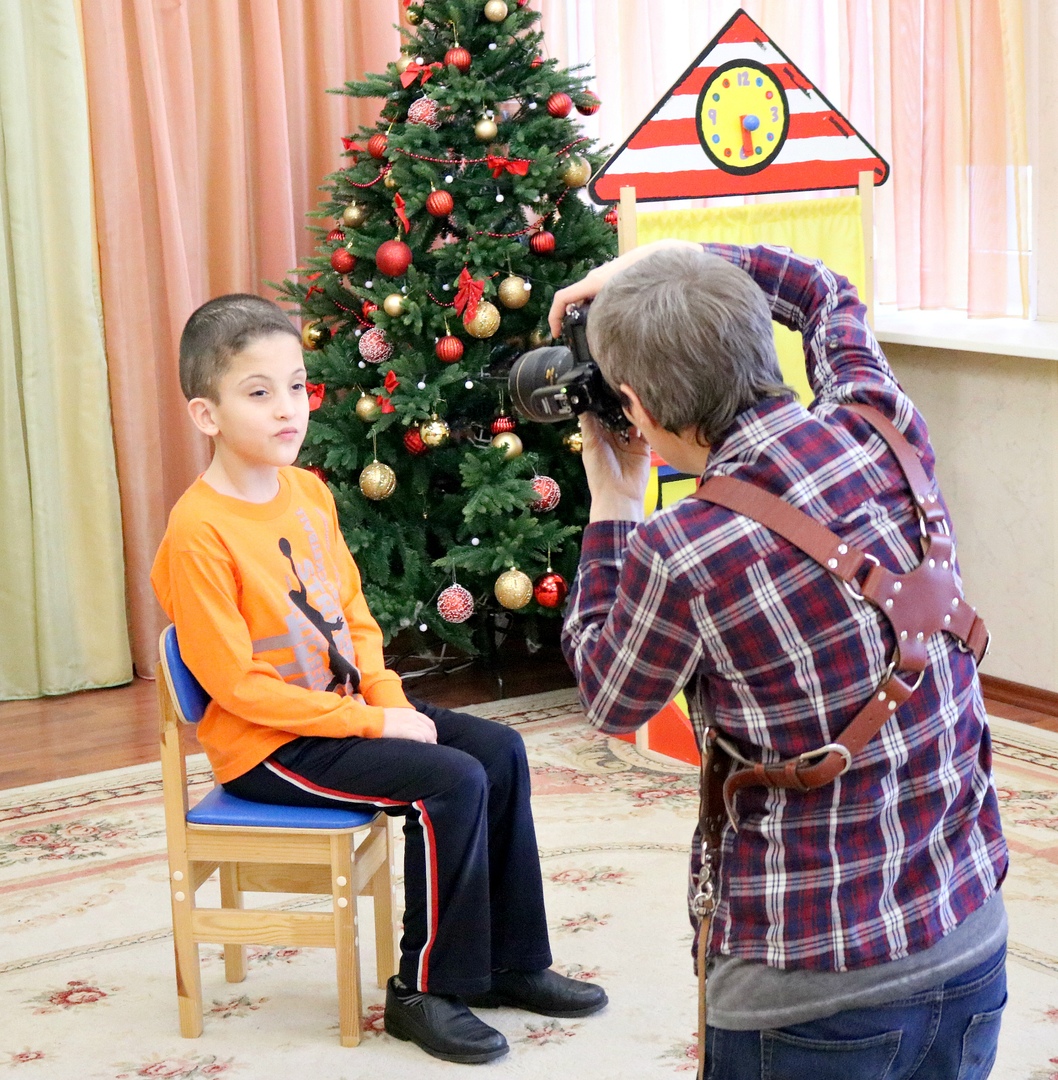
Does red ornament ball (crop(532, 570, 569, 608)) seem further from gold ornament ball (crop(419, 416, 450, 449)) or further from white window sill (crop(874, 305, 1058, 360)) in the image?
white window sill (crop(874, 305, 1058, 360))

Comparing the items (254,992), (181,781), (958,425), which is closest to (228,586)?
(181,781)

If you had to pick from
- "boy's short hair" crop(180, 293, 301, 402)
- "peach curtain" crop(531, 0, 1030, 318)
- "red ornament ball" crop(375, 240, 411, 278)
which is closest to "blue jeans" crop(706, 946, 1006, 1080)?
"boy's short hair" crop(180, 293, 301, 402)

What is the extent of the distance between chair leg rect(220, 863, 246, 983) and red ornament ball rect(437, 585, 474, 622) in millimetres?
1164

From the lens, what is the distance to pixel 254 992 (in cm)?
216

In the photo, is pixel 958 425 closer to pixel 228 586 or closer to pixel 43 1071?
pixel 228 586

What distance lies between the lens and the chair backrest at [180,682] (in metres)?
1.89

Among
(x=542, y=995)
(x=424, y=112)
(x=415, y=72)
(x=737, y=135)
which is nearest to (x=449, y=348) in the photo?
(x=424, y=112)

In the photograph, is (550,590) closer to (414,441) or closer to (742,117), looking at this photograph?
(414,441)

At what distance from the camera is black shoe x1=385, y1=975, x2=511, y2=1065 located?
1929 millimetres

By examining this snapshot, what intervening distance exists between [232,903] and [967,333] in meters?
2.33

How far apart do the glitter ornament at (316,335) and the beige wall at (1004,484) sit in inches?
58.8

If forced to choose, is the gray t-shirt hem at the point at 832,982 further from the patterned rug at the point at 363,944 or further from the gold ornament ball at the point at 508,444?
the gold ornament ball at the point at 508,444

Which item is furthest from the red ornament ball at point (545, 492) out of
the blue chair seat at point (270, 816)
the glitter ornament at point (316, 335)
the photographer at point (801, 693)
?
the photographer at point (801, 693)

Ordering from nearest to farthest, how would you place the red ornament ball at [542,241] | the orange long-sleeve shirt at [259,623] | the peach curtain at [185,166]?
the orange long-sleeve shirt at [259,623]
the red ornament ball at [542,241]
the peach curtain at [185,166]
